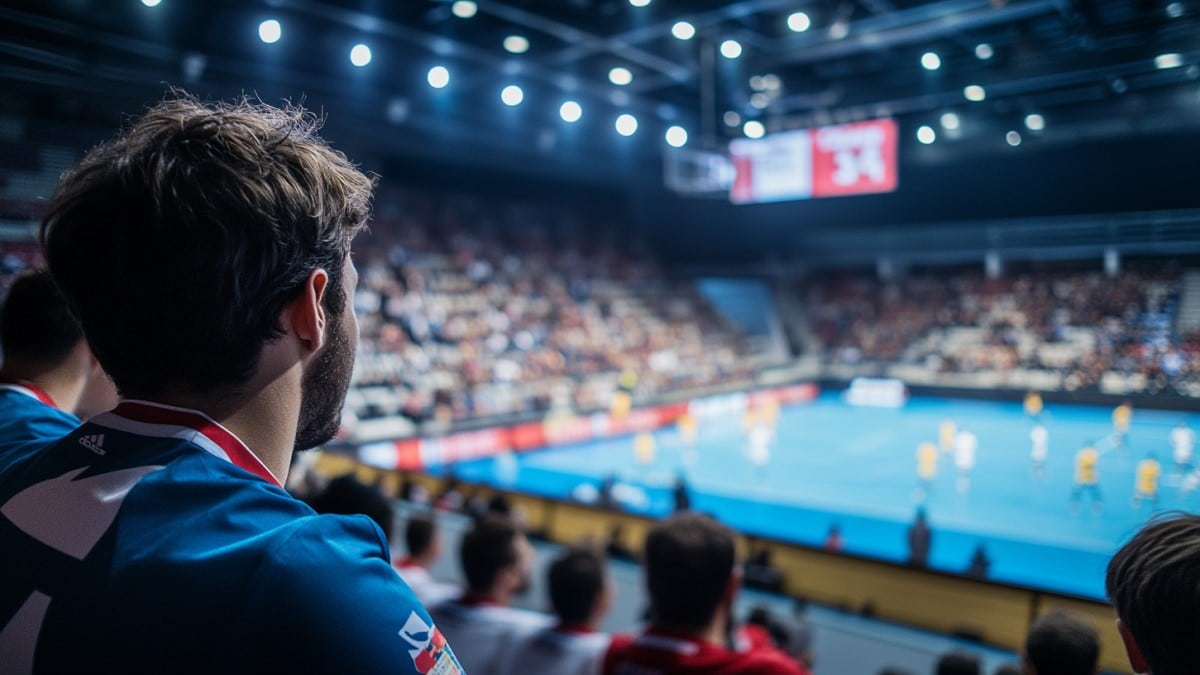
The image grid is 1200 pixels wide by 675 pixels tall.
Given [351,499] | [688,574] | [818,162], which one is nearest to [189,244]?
[688,574]

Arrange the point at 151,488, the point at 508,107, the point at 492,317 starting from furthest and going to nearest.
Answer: the point at 492,317 → the point at 508,107 → the point at 151,488

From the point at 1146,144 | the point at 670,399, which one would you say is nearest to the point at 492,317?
the point at 670,399

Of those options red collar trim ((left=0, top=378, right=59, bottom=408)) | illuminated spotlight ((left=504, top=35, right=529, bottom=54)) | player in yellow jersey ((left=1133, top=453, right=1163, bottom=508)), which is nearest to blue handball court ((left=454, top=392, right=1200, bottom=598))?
player in yellow jersey ((left=1133, top=453, right=1163, bottom=508))

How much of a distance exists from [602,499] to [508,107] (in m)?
9.36

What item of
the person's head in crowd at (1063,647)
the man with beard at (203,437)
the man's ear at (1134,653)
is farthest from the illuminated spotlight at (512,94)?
the man's ear at (1134,653)

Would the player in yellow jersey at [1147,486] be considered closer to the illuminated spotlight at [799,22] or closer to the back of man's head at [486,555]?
the illuminated spotlight at [799,22]

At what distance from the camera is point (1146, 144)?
45.2 feet

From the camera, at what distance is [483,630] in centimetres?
291

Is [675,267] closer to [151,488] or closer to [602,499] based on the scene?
[602,499]

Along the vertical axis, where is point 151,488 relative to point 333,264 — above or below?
below

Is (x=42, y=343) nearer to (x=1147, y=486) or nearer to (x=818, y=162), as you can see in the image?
(x=818, y=162)

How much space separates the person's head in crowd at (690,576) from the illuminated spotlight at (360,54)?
12013mm

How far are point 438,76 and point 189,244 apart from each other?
43.6 feet

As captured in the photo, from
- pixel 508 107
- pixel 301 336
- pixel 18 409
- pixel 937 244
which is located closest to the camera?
pixel 301 336
